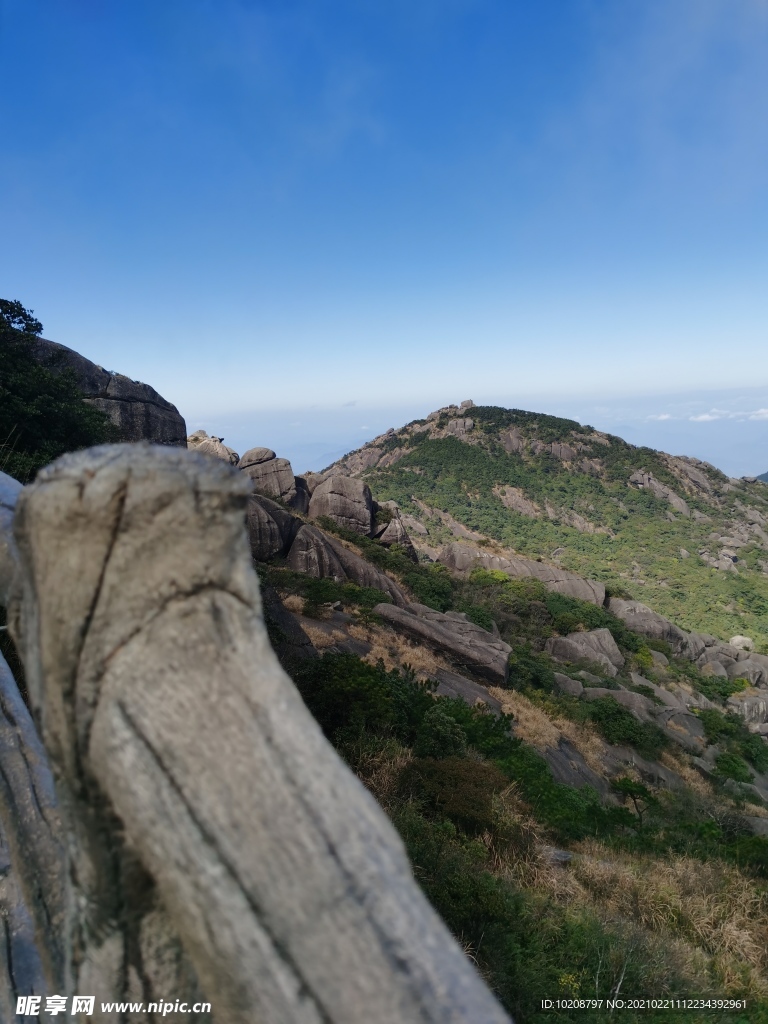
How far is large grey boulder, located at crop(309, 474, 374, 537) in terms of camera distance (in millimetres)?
29281

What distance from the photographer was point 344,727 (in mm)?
7578

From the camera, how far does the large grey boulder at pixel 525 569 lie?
34.5m

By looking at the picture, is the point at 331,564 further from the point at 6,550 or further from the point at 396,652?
the point at 6,550

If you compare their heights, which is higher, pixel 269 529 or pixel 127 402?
pixel 127 402

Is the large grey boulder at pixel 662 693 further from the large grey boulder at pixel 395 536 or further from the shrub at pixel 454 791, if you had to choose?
the shrub at pixel 454 791

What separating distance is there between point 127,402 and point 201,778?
23.7 metres

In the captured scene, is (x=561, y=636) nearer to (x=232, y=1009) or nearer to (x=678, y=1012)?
(x=678, y=1012)

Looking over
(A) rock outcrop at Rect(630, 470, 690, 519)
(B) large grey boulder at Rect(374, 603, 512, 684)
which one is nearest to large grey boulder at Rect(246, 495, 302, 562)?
(B) large grey boulder at Rect(374, 603, 512, 684)

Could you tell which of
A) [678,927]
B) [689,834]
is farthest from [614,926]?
[689,834]

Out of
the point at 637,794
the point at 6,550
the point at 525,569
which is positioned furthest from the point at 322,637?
the point at 525,569

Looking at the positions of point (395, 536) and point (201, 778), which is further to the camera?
point (395, 536)

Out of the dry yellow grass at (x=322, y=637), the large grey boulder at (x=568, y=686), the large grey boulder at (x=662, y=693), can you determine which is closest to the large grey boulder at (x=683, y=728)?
the large grey boulder at (x=662, y=693)

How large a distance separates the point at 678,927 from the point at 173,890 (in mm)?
6546

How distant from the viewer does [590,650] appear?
82.7 feet
